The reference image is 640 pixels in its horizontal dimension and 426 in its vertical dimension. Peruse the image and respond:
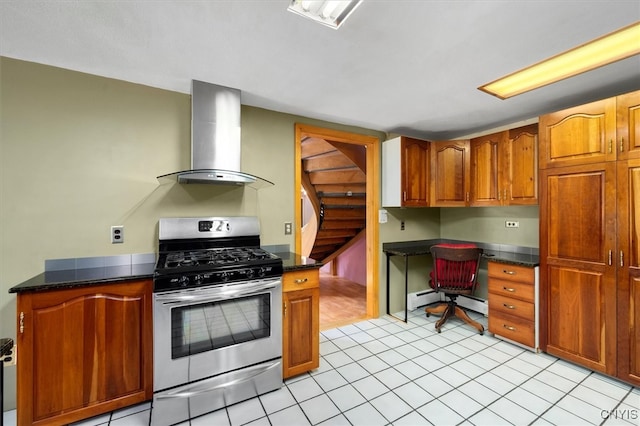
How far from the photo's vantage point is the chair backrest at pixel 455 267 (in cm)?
282

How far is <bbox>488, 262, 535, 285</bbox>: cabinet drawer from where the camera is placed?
2.54 metres

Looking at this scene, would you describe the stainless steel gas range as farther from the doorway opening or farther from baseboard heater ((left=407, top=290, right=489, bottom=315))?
baseboard heater ((left=407, top=290, right=489, bottom=315))

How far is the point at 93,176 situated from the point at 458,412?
2960 millimetres

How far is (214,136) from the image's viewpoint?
7.15 feet

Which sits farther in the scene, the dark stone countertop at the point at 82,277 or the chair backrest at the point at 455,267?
the chair backrest at the point at 455,267

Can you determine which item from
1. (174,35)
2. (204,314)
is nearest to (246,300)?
(204,314)

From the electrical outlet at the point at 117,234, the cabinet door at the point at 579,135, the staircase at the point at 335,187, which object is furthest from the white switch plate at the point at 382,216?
the electrical outlet at the point at 117,234

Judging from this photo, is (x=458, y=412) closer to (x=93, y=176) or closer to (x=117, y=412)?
(x=117, y=412)

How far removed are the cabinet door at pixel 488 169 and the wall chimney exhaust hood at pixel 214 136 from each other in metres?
2.47

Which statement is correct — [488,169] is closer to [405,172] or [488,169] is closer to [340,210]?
[405,172]

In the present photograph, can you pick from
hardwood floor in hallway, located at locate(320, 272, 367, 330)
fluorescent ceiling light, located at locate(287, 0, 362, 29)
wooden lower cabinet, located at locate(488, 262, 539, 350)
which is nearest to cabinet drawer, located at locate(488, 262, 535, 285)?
wooden lower cabinet, located at locate(488, 262, 539, 350)

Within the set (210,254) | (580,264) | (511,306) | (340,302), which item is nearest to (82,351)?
(210,254)

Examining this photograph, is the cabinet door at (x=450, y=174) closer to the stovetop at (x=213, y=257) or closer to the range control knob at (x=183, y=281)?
the stovetop at (x=213, y=257)

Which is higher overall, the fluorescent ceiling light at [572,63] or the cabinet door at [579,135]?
the fluorescent ceiling light at [572,63]
